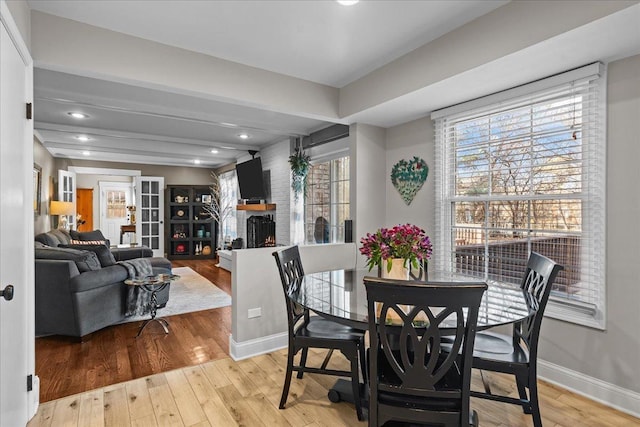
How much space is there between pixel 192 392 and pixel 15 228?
1486 mm

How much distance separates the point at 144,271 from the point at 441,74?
12.1ft

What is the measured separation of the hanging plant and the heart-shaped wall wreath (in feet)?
5.31

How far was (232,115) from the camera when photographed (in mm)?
4359

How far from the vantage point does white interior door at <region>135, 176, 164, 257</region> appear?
27.7ft

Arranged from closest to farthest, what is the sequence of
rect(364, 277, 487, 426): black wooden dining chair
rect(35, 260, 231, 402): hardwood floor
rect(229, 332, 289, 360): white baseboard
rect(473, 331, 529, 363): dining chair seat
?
rect(364, 277, 487, 426): black wooden dining chair → rect(473, 331, 529, 363): dining chair seat → rect(35, 260, 231, 402): hardwood floor → rect(229, 332, 289, 360): white baseboard

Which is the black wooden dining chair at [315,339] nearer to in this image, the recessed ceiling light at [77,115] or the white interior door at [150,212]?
the recessed ceiling light at [77,115]

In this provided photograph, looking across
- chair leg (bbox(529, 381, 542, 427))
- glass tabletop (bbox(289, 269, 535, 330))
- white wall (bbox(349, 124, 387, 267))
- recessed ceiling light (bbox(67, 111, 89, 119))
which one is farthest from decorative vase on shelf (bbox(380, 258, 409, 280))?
recessed ceiling light (bbox(67, 111, 89, 119))

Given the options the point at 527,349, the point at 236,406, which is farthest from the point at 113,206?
the point at 527,349

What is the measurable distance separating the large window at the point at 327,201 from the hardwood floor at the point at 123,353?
1.73 m

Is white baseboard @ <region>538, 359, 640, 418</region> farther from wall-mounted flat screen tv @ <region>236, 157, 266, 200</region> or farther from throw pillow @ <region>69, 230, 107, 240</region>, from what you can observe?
throw pillow @ <region>69, 230, 107, 240</region>

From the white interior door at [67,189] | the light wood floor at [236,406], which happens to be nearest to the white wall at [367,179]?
the light wood floor at [236,406]

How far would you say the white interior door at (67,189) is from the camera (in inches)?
280

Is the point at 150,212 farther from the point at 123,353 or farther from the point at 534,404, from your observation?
the point at 534,404

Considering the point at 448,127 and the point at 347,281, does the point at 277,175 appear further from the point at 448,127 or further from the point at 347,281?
the point at 347,281
